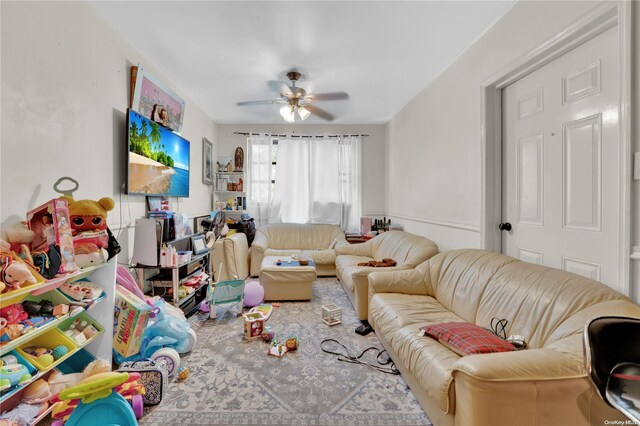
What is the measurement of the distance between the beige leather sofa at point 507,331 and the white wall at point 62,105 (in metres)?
2.38

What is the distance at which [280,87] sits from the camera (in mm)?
3490

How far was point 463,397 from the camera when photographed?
1188mm

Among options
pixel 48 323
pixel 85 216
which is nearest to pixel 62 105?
pixel 85 216

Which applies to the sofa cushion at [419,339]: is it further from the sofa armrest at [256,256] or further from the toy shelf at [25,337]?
the sofa armrest at [256,256]

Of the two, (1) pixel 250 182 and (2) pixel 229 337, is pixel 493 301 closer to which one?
(2) pixel 229 337

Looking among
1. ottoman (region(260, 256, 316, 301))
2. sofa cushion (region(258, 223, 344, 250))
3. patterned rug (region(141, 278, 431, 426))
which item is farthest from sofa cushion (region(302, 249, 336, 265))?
patterned rug (region(141, 278, 431, 426))

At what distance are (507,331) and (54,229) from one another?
2.63 meters

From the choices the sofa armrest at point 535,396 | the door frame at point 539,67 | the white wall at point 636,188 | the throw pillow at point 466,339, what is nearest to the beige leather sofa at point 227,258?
the throw pillow at point 466,339

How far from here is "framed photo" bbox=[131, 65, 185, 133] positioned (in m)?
2.60

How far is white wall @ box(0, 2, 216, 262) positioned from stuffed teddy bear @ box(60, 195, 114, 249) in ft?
0.75

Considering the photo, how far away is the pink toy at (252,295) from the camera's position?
314 centimetres

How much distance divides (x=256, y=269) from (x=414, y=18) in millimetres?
3567

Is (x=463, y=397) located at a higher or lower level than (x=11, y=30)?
lower

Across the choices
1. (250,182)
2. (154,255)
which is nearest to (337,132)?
(250,182)
